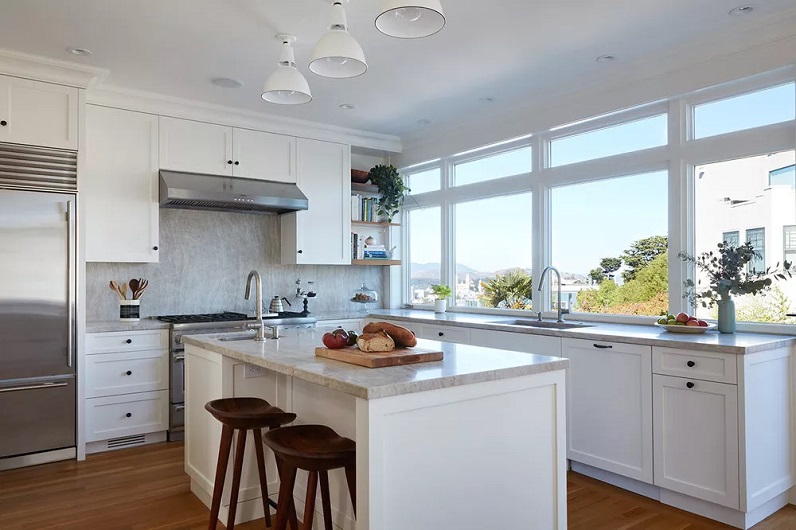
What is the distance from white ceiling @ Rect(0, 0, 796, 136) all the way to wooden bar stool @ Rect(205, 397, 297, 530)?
2003 mm

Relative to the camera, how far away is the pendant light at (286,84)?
287 cm

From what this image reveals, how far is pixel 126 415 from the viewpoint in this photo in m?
4.11

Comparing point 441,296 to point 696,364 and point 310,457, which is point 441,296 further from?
point 310,457

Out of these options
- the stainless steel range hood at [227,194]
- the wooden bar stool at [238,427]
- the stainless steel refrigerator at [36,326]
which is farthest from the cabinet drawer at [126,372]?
the wooden bar stool at [238,427]

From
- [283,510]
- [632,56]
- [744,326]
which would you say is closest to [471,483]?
[283,510]

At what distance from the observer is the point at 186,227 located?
490cm

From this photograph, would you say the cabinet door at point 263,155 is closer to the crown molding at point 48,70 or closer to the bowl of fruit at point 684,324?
the crown molding at point 48,70

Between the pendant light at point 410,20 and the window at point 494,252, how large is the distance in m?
2.74

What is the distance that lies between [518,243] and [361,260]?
1.60 metres

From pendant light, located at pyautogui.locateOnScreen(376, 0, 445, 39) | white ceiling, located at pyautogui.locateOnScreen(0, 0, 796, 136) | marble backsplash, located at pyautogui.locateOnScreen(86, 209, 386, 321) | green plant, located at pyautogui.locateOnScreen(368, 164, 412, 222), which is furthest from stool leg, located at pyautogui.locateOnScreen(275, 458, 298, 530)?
green plant, located at pyautogui.locateOnScreen(368, 164, 412, 222)

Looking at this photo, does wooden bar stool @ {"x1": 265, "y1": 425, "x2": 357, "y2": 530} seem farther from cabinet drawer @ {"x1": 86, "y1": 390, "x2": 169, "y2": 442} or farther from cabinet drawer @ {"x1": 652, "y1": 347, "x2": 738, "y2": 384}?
cabinet drawer @ {"x1": 86, "y1": 390, "x2": 169, "y2": 442}

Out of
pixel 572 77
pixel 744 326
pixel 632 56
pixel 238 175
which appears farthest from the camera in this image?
pixel 238 175

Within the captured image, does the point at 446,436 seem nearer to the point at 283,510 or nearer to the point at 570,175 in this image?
the point at 283,510

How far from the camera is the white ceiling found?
2975 mm
